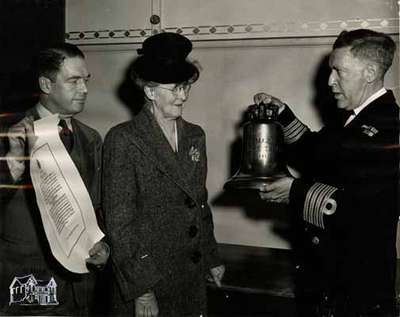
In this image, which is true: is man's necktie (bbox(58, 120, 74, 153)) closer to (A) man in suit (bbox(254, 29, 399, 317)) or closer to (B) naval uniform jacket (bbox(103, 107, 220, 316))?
(B) naval uniform jacket (bbox(103, 107, 220, 316))

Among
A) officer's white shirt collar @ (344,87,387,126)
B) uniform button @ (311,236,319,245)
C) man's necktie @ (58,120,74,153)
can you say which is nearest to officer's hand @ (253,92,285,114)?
officer's white shirt collar @ (344,87,387,126)

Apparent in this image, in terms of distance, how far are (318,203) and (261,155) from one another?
0.67ft

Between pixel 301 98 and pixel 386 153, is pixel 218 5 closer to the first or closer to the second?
pixel 301 98

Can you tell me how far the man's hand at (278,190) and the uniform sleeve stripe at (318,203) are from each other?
0.21ft

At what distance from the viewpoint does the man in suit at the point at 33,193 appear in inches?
43.3

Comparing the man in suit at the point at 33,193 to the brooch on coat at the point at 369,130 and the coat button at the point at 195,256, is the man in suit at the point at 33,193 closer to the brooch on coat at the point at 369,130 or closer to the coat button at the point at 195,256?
the coat button at the point at 195,256

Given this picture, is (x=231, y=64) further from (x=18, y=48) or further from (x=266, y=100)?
(x=18, y=48)

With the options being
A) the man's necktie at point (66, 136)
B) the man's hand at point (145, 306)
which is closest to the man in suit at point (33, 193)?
the man's necktie at point (66, 136)

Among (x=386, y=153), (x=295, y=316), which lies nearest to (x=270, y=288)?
(x=295, y=316)

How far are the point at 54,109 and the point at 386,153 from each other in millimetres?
818

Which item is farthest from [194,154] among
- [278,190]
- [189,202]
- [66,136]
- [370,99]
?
[370,99]

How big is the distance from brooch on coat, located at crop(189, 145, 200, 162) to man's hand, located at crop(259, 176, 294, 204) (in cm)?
19

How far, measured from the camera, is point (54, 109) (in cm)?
122

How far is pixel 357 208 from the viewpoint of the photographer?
113cm
